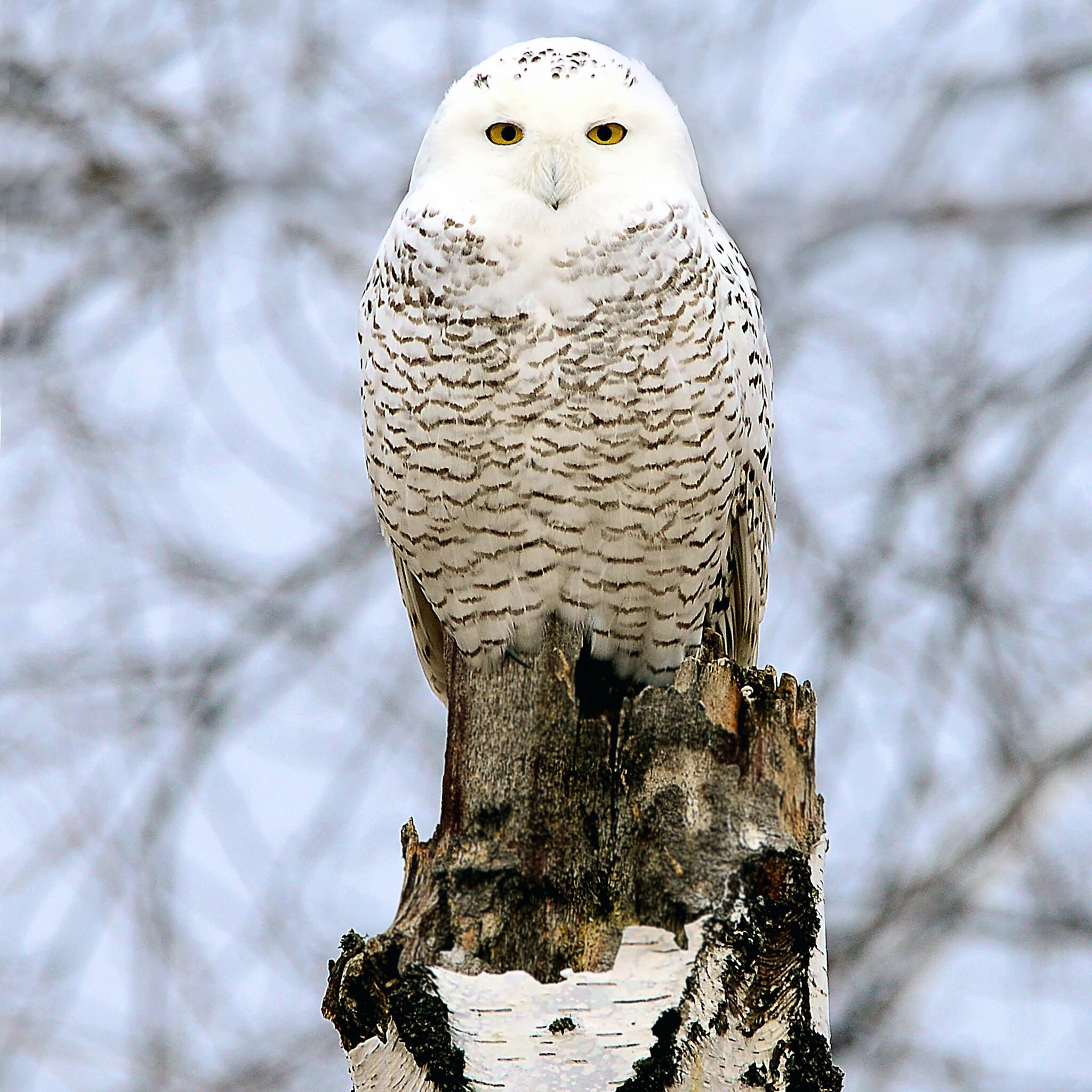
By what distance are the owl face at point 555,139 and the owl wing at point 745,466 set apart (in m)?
0.25

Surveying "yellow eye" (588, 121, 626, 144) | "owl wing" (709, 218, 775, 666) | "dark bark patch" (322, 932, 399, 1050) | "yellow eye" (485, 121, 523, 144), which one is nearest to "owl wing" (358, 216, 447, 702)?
"yellow eye" (485, 121, 523, 144)

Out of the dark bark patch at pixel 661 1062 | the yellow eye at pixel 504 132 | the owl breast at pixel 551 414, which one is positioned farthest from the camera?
the yellow eye at pixel 504 132

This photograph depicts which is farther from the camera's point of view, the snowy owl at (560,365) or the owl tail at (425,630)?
the owl tail at (425,630)

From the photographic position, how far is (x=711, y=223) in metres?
3.79

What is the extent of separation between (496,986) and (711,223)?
1.97m

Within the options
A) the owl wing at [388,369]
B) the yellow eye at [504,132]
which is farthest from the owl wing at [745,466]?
the owl wing at [388,369]

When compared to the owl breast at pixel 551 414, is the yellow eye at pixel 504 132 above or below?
above

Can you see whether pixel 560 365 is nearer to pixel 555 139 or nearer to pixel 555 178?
pixel 555 178

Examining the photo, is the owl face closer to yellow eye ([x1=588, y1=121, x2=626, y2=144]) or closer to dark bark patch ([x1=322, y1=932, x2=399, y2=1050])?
yellow eye ([x1=588, y1=121, x2=626, y2=144])

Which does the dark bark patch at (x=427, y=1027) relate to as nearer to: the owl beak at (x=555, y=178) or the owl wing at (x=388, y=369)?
the owl wing at (x=388, y=369)

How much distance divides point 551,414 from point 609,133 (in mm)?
725

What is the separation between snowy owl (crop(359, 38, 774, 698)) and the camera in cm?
342

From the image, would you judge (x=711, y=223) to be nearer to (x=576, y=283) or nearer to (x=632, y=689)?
(x=576, y=283)

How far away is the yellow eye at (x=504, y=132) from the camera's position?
→ 3629mm
